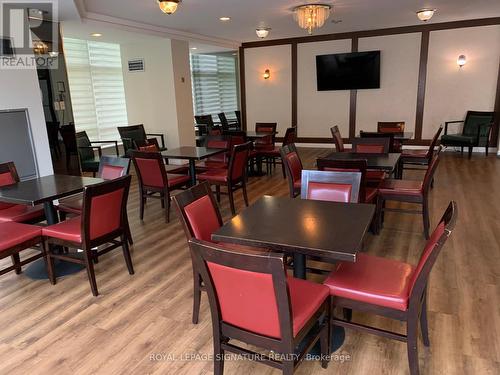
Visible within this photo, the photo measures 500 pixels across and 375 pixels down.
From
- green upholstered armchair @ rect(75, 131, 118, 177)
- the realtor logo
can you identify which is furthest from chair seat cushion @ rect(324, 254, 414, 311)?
green upholstered armchair @ rect(75, 131, 118, 177)

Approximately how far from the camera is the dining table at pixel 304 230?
1.65 metres

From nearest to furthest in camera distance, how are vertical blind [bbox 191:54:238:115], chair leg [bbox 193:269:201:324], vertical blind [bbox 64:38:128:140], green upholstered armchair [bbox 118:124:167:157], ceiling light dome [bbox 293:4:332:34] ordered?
chair leg [bbox 193:269:201:324] < ceiling light dome [bbox 293:4:332:34] < green upholstered armchair [bbox 118:124:167:157] < vertical blind [bbox 64:38:128:140] < vertical blind [bbox 191:54:238:115]

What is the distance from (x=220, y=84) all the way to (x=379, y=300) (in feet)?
32.6

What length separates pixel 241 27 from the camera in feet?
23.3

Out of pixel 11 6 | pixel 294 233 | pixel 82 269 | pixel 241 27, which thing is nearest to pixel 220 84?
pixel 241 27

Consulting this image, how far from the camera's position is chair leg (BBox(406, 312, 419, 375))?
1646 mm

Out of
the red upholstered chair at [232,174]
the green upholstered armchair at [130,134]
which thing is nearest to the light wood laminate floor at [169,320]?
the red upholstered chair at [232,174]

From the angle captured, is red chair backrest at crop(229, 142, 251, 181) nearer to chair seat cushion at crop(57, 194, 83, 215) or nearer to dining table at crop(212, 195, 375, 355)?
chair seat cushion at crop(57, 194, 83, 215)

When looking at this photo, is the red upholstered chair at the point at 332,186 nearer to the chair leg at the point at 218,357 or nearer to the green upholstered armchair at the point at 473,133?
the chair leg at the point at 218,357

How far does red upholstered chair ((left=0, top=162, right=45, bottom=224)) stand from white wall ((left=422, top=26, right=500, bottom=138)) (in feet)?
25.4

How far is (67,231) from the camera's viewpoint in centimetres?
264

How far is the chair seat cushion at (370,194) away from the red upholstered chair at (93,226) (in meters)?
2.08

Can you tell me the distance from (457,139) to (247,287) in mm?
7259

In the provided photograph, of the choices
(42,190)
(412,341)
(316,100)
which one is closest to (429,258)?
(412,341)
